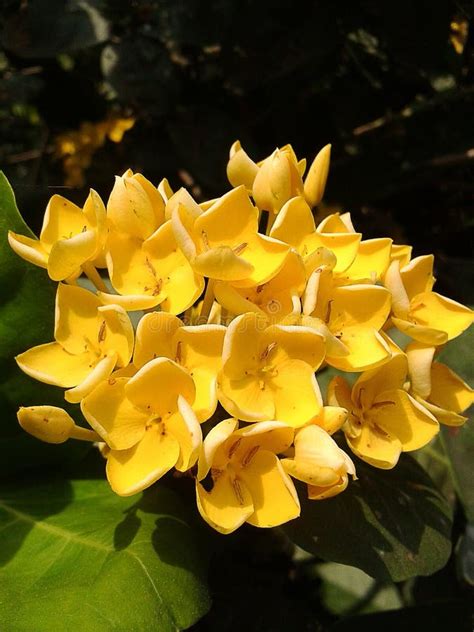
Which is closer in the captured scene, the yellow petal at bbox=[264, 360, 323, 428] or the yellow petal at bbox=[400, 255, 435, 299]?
the yellow petal at bbox=[264, 360, 323, 428]

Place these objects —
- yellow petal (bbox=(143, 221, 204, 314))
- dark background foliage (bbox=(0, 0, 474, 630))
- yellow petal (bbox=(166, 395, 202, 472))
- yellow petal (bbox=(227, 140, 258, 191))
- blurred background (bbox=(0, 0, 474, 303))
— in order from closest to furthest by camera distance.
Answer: yellow petal (bbox=(166, 395, 202, 472)) < yellow petal (bbox=(143, 221, 204, 314)) < yellow petal (bbox=(227, 140, 258, 191)) < dark background foliage (bbox=(0, 0, 474, 630)) < blurred background (bbox=(0, 0, 474, 303))

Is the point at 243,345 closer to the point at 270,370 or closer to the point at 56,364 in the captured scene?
the point at 270,370

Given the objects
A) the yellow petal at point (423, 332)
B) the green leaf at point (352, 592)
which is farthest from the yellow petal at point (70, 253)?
the green leaf at point (352, 592)

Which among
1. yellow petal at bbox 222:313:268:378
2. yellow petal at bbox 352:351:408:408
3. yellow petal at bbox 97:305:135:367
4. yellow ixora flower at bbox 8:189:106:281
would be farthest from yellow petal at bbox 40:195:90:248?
yellow petal at bbox 352:351:408:408

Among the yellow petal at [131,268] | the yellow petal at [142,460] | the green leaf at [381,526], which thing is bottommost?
the green leaf at [381,526]

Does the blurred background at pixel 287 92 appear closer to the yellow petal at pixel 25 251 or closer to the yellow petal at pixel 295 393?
the yellow petal at pixel 25 251

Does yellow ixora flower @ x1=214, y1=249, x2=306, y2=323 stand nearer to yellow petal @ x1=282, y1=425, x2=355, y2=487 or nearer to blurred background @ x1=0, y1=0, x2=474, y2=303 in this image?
yellow petal @ x1=282, y1=425, x2=355, y2=487

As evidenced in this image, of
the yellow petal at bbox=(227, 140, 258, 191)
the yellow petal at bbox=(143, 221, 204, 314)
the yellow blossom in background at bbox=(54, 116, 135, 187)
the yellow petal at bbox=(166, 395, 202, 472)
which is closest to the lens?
the yellow petal at bbox=(166, 395, 202, 472)

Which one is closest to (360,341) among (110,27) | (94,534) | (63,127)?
(94,534)
